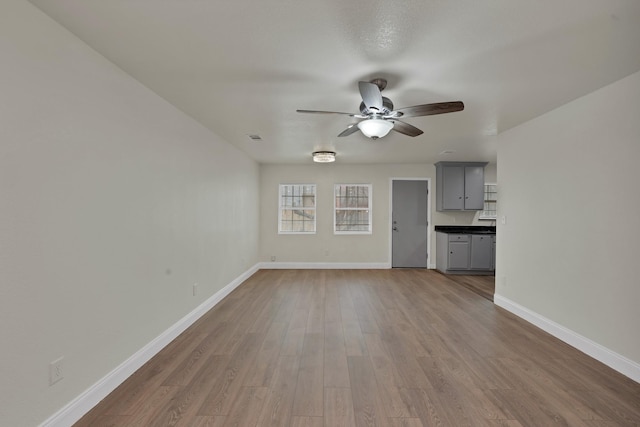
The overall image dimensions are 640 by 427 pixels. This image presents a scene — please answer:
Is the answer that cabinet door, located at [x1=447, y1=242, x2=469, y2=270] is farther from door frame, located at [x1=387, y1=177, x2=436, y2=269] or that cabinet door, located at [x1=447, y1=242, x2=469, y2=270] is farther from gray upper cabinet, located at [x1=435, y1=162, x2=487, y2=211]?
gray upper cabinet, located at [x1=435, y1=162, x2=487, y2=211]

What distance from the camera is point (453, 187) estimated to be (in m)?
6.14

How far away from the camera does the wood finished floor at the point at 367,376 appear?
1.79 metres

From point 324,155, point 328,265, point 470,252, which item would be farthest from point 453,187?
point 328,265

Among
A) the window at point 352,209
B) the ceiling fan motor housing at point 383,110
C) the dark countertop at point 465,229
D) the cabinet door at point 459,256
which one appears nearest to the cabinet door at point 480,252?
the cabinet door at point 459,256

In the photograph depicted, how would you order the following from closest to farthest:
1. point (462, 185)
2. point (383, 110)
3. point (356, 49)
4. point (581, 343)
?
point (356, 49)
point (383, 110)
point (581, 343)
point (462, 185)

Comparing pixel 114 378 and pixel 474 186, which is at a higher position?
pixel 474 186

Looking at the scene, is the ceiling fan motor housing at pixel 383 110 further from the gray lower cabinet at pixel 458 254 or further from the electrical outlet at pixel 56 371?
the gray lower cabinet at pixel 458 254

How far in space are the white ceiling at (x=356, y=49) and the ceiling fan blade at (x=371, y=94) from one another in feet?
0.62

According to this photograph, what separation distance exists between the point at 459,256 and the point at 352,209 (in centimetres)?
244

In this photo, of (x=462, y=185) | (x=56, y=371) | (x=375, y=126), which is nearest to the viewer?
(x=56, y=371)

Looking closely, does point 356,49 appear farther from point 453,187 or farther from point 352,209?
point 453,187

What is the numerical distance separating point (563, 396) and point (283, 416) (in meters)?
1.93

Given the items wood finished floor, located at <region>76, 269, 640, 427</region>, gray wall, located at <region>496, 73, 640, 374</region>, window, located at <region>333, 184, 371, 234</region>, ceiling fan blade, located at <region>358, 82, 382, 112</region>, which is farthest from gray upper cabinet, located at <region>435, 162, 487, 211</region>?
ceiling fan blade, located at <region>358, 82, 382, 112</region>

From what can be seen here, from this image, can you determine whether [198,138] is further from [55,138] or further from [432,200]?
[432,200]
